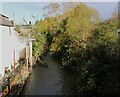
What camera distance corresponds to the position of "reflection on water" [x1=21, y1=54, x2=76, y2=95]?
16219 mm

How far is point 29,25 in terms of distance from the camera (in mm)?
31234

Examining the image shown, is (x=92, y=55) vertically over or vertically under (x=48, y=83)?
over

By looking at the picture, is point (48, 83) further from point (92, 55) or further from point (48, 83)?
point (92, 55)

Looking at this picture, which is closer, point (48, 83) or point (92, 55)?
point (92, 55)

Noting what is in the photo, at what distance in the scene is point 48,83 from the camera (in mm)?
18984

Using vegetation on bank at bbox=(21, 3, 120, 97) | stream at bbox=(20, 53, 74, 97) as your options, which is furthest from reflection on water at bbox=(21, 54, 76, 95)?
vegetation on bank at bbox=(21, 3, 120, 97)

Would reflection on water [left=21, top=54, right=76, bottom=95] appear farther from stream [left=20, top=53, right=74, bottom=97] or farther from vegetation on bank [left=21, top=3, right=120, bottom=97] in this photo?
vegetation on bank [left=21, top=3, right=120, bottom=97]

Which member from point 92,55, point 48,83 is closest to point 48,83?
point 48,83

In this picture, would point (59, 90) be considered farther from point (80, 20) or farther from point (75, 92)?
point (80, 20)

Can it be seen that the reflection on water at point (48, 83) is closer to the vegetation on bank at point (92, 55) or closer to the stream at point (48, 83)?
the stream at point (48, 83)

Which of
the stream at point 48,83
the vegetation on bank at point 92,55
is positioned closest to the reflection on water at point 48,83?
the stream at point 48,83

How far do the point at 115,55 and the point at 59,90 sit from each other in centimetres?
595

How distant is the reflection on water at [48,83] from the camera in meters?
16.2

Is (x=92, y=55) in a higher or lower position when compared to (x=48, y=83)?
higher
